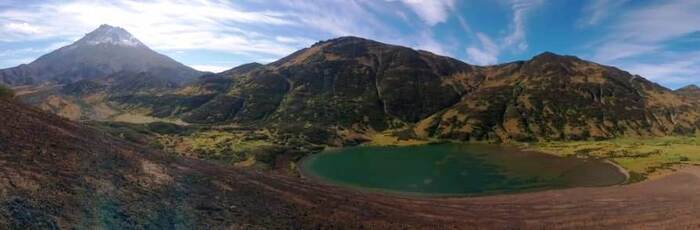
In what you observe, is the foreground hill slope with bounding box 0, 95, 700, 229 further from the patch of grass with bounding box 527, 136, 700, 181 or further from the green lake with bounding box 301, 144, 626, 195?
the patch of grass with bounding box 527, 136, 700, 181

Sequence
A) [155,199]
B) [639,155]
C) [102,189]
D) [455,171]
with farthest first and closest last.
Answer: [639,155] < [455,171] < [155,199] < [102,189]

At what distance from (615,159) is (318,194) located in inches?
5218

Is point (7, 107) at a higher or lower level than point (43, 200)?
higher

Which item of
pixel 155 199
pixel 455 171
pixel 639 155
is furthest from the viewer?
pixel 639 155

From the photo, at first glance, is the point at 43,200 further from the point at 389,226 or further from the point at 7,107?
the point at 389,226

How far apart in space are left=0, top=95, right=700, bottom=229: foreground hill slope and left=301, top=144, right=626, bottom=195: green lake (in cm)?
4704

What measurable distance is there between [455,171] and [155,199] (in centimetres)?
10443

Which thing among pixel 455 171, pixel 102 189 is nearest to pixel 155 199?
pixel 102 189

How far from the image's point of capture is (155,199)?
1117 inches

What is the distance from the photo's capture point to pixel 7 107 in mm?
35969

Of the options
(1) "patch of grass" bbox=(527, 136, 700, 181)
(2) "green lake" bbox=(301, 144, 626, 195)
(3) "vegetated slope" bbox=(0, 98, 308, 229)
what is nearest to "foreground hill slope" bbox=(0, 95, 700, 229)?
(3) "vegetated slope" bbox=(0, 98, 308, 229)

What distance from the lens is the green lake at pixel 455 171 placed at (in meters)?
99.3

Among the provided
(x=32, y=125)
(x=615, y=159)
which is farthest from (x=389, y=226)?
(x=615, y=159)

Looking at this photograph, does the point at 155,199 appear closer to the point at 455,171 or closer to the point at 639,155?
the point at 455,171
